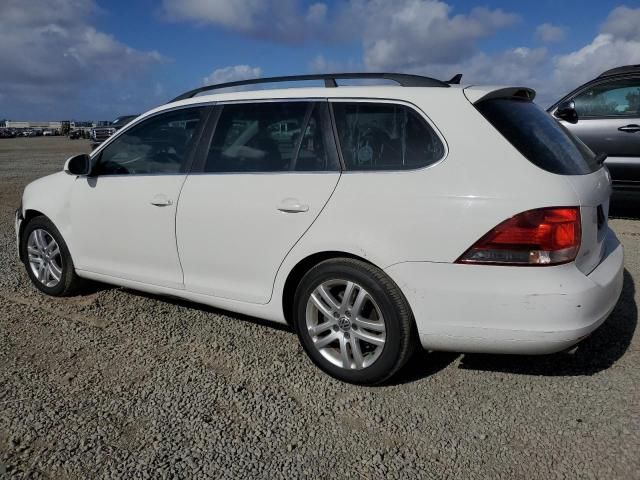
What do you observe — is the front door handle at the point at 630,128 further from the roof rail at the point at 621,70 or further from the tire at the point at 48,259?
the tire at the point at 48,259

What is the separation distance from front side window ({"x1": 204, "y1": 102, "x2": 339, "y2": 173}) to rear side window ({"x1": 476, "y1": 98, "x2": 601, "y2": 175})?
2.99ft

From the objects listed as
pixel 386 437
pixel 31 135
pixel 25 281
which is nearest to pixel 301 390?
pixel 386 437

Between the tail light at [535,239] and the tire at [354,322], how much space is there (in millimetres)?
545

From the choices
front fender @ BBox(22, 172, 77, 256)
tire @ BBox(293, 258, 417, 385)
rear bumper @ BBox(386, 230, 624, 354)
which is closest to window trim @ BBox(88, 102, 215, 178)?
front fender @ BBox(22, 172, 77, 256)

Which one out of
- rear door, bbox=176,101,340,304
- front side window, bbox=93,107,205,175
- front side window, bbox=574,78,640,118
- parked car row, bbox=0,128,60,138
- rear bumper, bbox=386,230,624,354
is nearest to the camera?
rear bumper, bbox=386,230,624,354

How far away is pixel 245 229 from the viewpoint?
11.0 ft

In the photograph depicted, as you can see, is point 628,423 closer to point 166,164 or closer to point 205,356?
point 205,356

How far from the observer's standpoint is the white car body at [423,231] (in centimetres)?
266

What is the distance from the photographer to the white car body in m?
2.66

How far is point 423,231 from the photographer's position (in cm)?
277

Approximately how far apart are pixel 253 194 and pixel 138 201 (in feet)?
3.41

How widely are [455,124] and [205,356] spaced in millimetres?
2104

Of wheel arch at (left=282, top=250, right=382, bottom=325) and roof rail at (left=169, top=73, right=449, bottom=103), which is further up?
roof rail at (left=169, top=73, right=449, bottom=103)

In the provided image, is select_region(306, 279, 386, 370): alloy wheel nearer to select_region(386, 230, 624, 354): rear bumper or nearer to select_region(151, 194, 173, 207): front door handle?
select_region(386, 230, 624, 354): rear bumper
